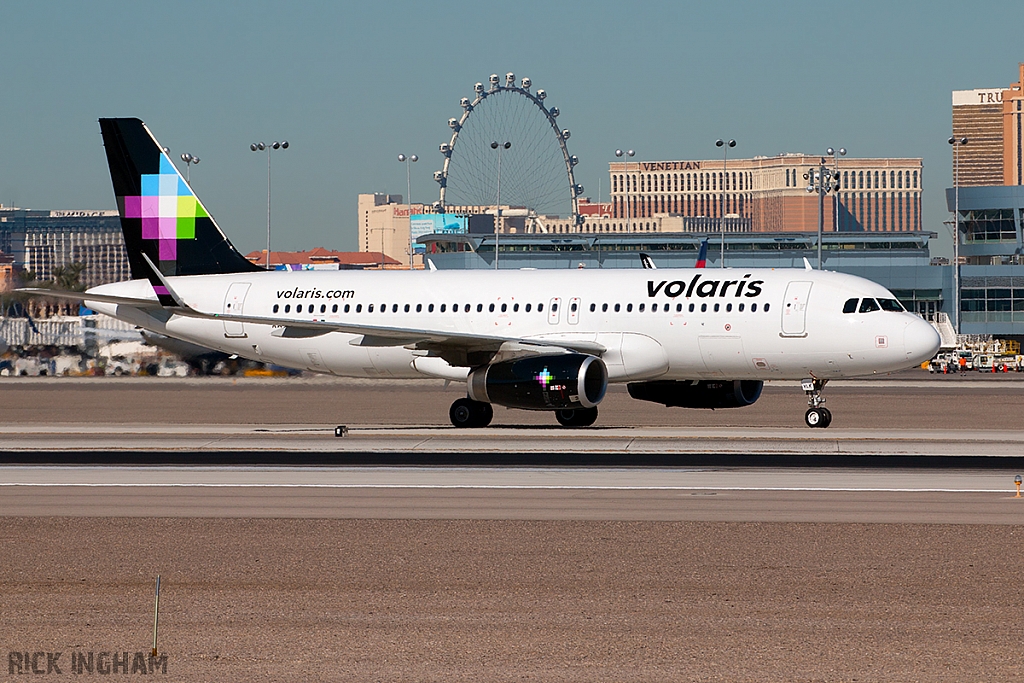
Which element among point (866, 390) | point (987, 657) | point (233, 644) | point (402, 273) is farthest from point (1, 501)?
point (866, 390)

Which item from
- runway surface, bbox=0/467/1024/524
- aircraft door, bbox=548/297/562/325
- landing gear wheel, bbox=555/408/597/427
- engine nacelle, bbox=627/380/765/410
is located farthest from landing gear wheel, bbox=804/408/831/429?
runway surface, bbox=0/467/1024/524

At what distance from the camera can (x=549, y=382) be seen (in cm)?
3466

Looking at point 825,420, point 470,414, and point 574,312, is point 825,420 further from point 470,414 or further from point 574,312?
point 470,414

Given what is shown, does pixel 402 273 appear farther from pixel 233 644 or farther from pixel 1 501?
pixel 233 644

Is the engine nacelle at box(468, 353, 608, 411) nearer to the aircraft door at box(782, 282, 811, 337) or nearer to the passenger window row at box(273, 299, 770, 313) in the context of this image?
the passenger window row at box(273, 299, 770, 313)

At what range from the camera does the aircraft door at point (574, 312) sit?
38.0 m

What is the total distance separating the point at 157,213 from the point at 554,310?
1312 centimetres

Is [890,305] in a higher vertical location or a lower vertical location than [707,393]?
higher

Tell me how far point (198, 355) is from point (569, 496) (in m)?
27.9

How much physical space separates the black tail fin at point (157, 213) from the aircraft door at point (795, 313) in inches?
681

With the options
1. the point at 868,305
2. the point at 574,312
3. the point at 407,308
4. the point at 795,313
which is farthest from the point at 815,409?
the point at 407,308

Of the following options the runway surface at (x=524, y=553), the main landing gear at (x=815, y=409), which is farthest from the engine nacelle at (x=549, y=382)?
the main landing gear at (x=815, y=409)

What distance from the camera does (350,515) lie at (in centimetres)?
2120

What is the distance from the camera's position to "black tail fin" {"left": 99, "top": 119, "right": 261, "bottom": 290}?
42406 mm
